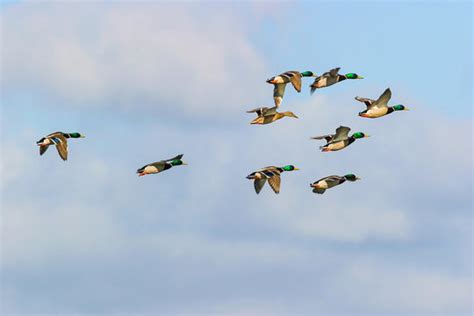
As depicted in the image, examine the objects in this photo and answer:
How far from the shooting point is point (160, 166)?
166m

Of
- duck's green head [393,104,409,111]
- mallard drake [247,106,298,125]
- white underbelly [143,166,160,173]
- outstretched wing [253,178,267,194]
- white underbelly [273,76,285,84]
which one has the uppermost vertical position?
white underbelly [273,76,285,84]

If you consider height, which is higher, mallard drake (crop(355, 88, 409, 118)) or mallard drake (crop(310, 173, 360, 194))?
mallard drake (crop(355, 88, 409, 118))

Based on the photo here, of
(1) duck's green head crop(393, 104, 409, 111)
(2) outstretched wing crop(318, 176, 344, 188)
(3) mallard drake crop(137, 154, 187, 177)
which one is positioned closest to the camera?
(3) mallard drake crop(137, 154, 187, 177)

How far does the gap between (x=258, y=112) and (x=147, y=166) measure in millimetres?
12736

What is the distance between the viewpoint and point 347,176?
172 m

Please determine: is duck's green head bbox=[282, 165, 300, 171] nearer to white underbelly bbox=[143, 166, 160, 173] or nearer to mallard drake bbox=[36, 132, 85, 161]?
white underbelly bbox=[143, 166, 160, 173]

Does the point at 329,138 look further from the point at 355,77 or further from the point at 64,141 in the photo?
the point at 64,141

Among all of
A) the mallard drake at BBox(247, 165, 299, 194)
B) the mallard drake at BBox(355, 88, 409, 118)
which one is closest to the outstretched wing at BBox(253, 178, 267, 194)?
the mallard drake at BBox(247, 165, 299, 194)

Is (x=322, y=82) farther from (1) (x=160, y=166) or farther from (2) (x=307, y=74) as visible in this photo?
(1) (x=160, y=166)

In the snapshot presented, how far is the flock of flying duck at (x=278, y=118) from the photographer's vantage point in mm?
167000

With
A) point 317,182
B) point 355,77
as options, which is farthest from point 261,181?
point 355,77

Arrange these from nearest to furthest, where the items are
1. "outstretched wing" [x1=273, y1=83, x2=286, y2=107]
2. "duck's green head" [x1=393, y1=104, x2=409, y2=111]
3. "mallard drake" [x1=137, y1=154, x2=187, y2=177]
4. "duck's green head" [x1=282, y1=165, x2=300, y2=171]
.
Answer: "mallard drake" [x1=137, y1=154, x2=187, y2=177], "outstretched wing" [x1=273, y1=83, x2=286, y2=107], "duck's green head" [x1=393, y1=104, x2=409, y2=111], "duck's green head" [x1=282, y1=165, x2=300, y2=171]

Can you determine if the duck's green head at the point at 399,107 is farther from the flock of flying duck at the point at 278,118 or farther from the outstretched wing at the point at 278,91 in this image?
the outstretched wing at the point at 278,91

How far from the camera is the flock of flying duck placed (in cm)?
16700
